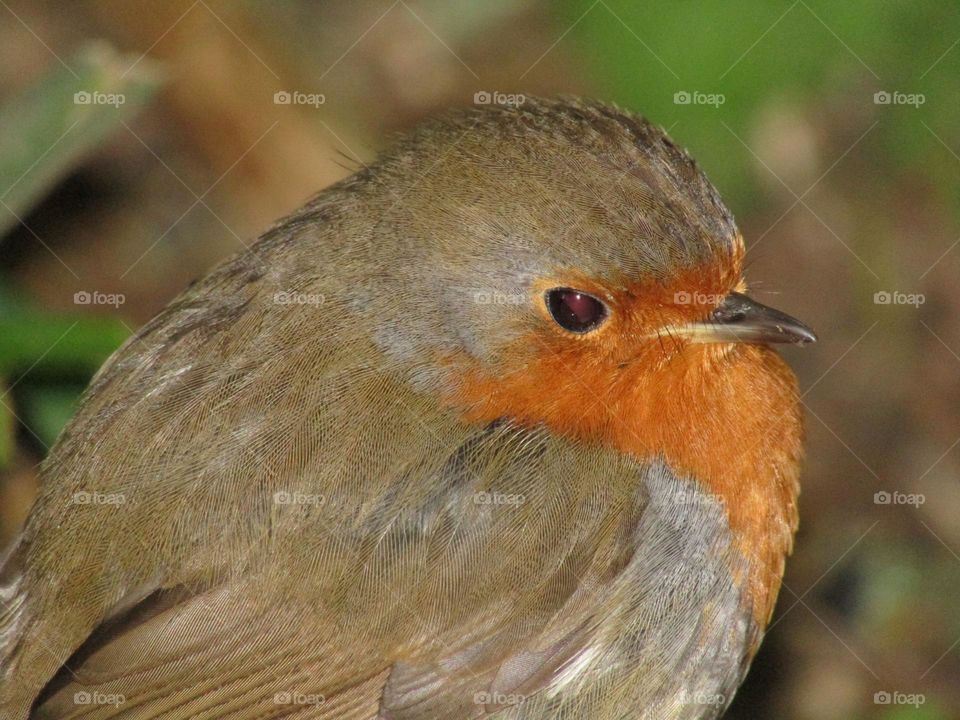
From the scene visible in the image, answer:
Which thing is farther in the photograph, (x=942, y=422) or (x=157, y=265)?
(x=157, y=265)

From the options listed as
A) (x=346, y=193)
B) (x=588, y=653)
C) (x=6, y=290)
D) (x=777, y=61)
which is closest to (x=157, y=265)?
(x=6, y=290)

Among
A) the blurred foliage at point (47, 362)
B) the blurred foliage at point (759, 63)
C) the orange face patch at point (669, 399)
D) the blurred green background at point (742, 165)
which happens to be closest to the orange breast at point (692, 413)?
the orange face patch at point (669, 399)

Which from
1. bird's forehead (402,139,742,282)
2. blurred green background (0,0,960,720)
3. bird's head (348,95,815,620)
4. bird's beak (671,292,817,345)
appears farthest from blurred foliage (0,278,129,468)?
bird's beak (671,292,817,345)

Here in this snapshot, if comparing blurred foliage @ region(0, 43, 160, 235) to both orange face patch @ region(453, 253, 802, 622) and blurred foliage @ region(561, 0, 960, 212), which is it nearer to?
orange face patch @ region(453, 253, 802, 622)

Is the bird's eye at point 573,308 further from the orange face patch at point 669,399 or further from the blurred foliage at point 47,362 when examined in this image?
the blurred foliage at point 47,362

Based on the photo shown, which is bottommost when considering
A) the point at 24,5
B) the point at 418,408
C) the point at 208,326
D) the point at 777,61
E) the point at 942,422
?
the point at 942,422

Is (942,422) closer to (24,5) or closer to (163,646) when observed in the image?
(163,646)
